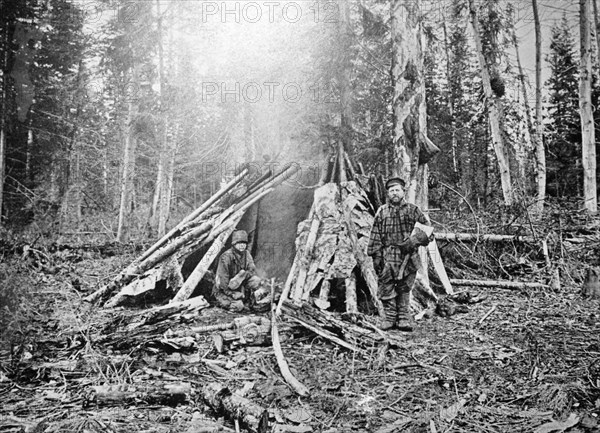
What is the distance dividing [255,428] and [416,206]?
8.85 ft

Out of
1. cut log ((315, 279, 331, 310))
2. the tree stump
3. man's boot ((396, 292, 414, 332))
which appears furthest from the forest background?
the tree stump

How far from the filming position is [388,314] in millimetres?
4105

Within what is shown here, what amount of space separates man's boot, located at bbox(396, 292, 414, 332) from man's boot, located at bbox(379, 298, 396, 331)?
45 mm

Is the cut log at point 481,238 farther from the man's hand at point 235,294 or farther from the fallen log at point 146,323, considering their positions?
the fallen log at point 146,323

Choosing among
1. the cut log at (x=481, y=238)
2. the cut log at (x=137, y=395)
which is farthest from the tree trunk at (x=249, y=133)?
the cut log at (x=481, y=238)

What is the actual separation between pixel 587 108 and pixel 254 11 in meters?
8.73

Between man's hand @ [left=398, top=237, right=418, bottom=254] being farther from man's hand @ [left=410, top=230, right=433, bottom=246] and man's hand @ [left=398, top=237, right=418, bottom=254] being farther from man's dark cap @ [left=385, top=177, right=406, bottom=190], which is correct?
man's dark cap @ [left=385, top=177, right=406, bottom=190]

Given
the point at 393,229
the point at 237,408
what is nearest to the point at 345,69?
the point at 393,229

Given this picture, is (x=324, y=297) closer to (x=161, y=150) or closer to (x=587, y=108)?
(x=161, y=150)

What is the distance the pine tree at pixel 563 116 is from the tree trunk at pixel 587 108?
21 centimetres

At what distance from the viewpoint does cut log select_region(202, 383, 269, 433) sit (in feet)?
6.97

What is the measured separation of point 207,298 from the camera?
4.37 m

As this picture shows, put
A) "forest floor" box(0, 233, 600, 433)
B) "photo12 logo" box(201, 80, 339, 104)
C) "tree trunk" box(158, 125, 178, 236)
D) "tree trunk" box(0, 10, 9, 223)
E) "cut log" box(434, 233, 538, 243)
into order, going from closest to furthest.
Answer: "forest floor" box(0, 233, 600, 433), "tree trunk" box(0, 10, 9, 223), "photo12 logo" box(201, 80, 339, 104), "tree trunk" box(158, 125, 178, 236), "cut log" box(434, 233, 538, 243)

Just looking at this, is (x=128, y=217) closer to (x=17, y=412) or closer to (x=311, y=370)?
(x=17, y=412)
